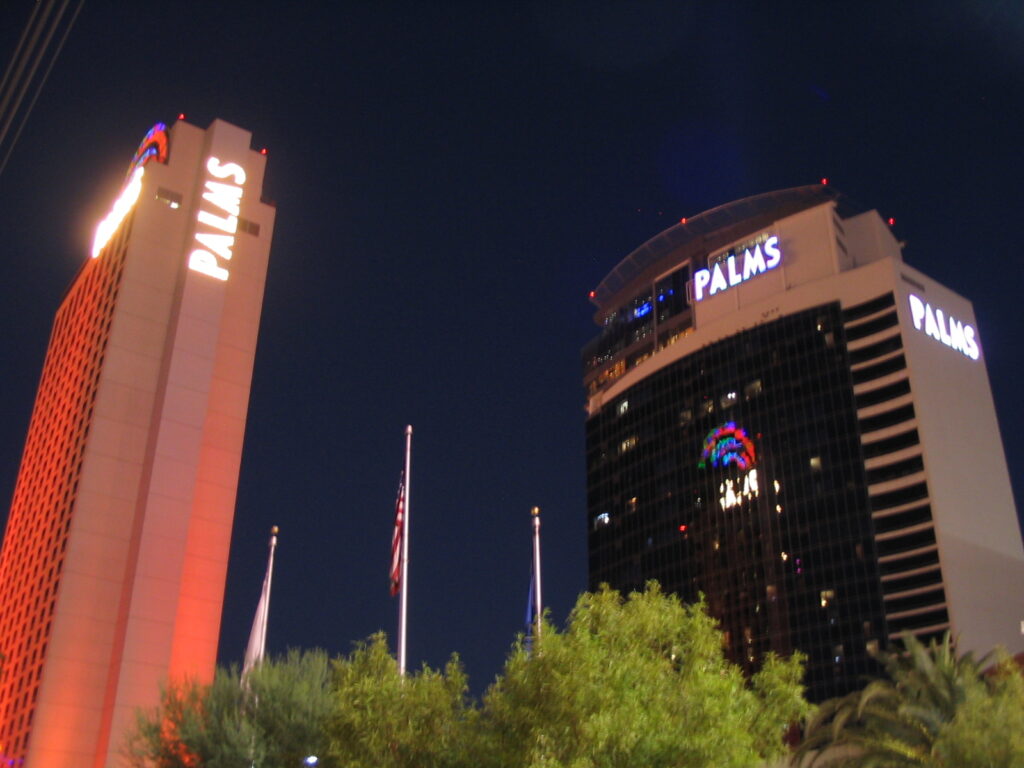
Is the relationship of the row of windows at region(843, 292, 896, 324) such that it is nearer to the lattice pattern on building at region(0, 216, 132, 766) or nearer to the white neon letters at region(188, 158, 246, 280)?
the white neon letters at region(188, 158, 246, 280)

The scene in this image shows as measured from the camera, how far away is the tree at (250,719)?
44312 millimetres

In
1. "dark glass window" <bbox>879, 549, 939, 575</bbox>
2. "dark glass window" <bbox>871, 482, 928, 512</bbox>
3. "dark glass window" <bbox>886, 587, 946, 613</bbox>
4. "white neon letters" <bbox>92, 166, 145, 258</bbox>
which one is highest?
"white neon letters" <bbox>92, 166, 145, 258</bbox>

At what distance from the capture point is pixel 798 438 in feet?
421

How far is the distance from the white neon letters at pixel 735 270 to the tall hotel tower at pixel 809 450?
8.9 inches

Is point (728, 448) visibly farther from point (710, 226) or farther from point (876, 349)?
point (710, 226)

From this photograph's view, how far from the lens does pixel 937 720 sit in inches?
1631

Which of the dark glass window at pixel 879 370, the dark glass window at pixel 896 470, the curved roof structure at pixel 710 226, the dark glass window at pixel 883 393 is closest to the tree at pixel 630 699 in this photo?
the dark glass window at pixel 896 470

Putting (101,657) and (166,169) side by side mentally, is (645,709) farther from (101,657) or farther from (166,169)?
(166,169)

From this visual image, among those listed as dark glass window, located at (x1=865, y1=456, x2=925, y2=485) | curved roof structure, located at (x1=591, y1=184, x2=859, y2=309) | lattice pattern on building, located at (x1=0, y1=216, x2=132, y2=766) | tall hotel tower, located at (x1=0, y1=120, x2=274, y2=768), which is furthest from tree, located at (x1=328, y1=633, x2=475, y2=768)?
curved roof structure, located at (x1=591, y1=184, x2=859, y2=309)

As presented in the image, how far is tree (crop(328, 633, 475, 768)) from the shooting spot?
34.7 meters

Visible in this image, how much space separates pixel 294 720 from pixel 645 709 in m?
20.3

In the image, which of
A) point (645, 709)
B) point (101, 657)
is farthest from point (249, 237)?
point (645, 709)

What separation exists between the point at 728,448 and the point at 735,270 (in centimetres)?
2564

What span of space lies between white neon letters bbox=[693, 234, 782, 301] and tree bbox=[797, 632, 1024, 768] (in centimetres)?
9561
